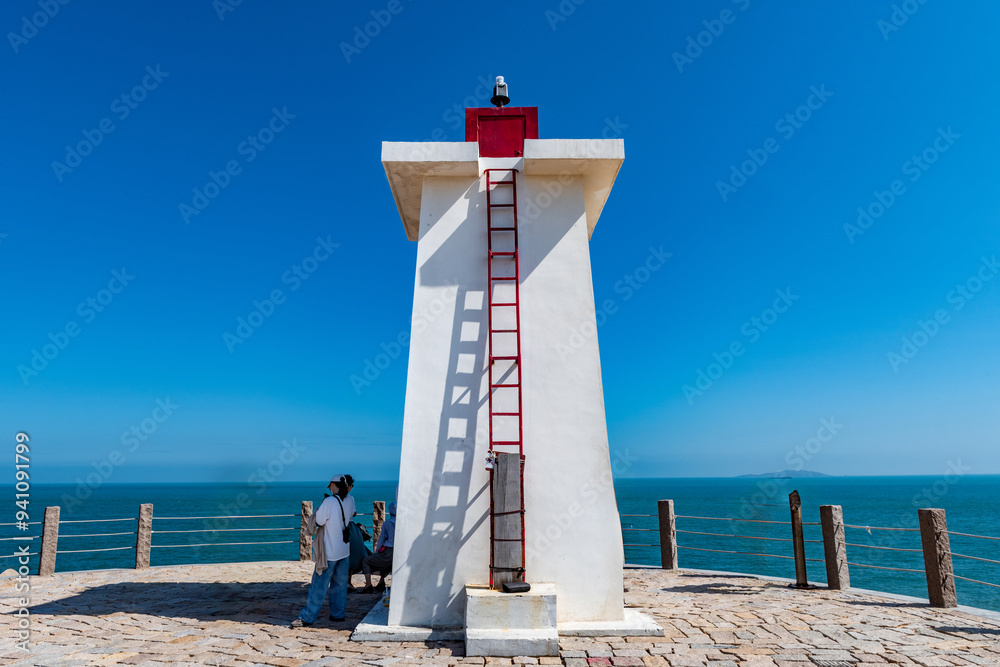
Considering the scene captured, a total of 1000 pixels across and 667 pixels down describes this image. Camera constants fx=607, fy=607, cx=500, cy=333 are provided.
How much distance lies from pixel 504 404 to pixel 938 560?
5.63 m

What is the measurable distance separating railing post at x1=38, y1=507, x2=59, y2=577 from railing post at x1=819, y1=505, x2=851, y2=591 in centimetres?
1167

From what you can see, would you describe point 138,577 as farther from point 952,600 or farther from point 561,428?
point 952,600

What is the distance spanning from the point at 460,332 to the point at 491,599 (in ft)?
8.73

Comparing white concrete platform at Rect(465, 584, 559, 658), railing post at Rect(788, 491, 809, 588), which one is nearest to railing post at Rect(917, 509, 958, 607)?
railing post at Rect(788, 491, 809, 588)

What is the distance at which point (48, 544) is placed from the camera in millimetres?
9914

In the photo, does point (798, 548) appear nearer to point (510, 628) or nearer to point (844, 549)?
point (844, 549)

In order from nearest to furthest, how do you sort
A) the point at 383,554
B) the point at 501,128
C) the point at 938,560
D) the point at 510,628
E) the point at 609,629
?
the point at 510,628, the point at 609,629, the point at 501,128, the point at 938,560, the point at 383,554

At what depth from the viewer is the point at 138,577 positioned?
962cm

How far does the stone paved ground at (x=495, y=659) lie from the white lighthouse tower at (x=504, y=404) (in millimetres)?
461

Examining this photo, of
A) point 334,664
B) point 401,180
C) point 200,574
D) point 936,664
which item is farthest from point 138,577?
point 936,664

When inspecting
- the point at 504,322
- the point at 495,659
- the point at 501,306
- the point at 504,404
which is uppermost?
the point at 501,306

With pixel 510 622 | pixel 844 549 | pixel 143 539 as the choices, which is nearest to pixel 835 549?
pixel 844 549

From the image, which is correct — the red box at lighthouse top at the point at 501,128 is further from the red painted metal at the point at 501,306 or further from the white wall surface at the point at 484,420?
the white wall surface at the point at 484,420

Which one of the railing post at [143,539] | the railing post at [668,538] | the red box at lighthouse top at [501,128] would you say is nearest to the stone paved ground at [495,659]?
the railing post at [143,539]
